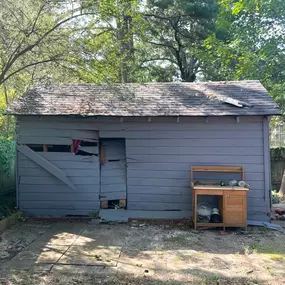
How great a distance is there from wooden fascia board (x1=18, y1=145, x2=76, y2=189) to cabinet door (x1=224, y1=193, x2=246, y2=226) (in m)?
3.67

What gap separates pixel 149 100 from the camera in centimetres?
759

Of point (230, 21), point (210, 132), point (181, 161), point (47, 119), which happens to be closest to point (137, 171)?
point (181, 161)

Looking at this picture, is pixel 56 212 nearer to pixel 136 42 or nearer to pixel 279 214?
pixel 279 214

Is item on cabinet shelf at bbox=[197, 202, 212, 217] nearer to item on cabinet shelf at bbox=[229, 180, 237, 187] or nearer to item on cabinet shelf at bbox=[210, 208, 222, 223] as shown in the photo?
item on cabinet shelf at bbox=[210, 208, 222, 223]

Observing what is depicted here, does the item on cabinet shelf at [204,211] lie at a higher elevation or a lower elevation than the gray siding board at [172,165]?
lower

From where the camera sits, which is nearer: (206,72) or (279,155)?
(279,155)

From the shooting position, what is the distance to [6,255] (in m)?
4.89

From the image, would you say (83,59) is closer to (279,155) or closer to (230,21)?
(230,21)

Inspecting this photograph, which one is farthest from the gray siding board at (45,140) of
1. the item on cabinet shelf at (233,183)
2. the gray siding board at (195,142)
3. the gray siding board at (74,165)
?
the item on cabinet shelf at (233,183)

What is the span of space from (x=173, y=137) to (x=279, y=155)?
6675 mm

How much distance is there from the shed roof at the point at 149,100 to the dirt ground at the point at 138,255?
8.79 ft

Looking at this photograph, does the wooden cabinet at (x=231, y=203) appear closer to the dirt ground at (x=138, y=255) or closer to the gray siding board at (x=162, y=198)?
the dirt ground at (x=138, y=255)

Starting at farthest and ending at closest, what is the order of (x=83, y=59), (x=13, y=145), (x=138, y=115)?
(x=13, y=145) < (x=138, y=115) < (x=83, y=59)

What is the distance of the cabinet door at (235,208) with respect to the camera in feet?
20.6
